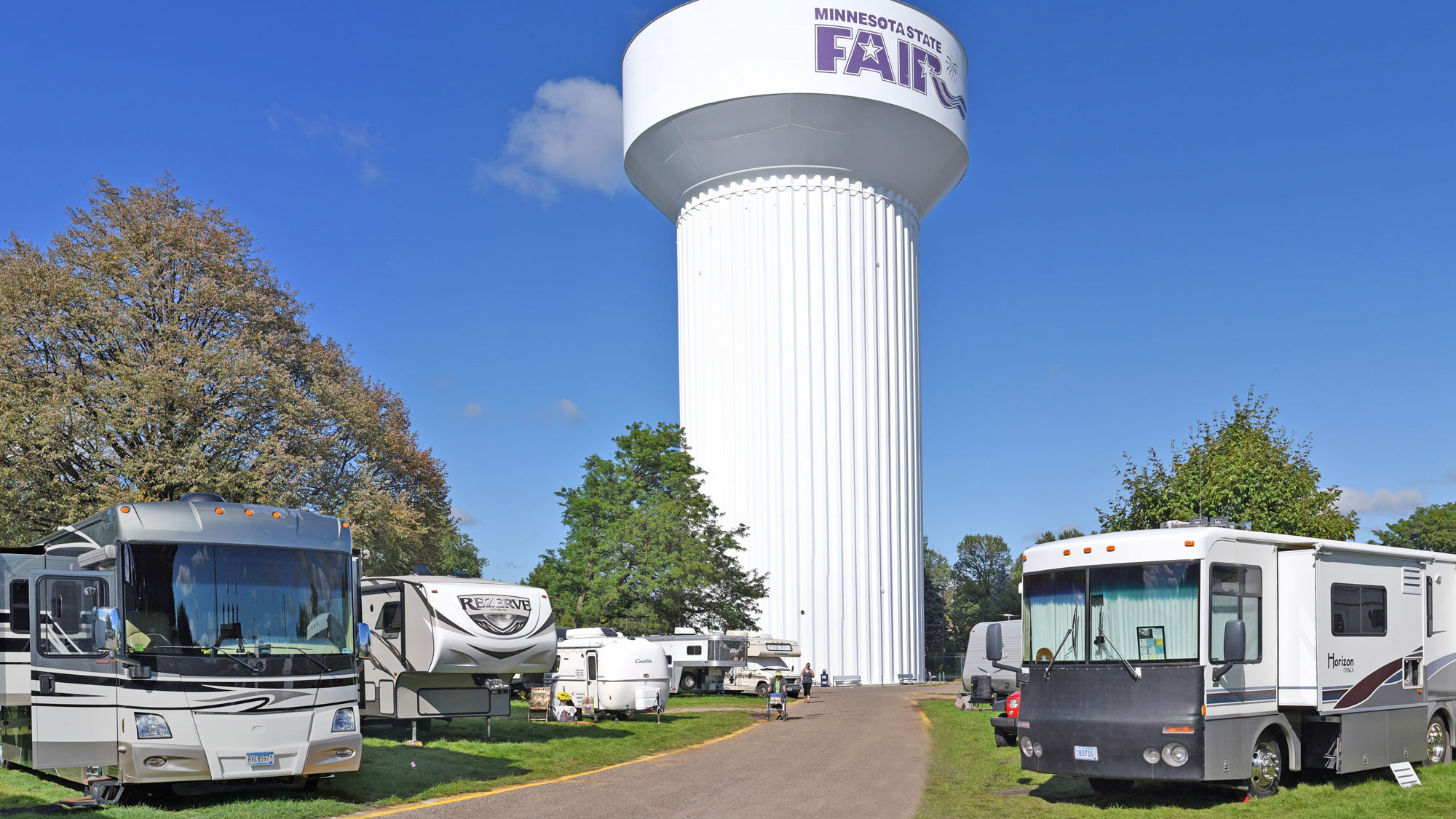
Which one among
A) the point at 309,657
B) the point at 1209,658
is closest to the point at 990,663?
the point at 1209,658

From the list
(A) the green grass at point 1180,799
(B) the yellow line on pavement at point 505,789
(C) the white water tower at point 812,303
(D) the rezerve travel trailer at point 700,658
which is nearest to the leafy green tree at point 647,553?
(D) the rezerve travel trailer at point 700,658

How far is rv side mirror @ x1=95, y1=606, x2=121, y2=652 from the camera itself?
40.2 ft

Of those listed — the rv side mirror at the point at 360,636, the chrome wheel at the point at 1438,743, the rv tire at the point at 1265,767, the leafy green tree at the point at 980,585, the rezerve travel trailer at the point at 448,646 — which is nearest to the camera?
the rv tire at the point at 1265,767

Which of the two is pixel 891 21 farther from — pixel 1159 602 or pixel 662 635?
pixel 1159 602

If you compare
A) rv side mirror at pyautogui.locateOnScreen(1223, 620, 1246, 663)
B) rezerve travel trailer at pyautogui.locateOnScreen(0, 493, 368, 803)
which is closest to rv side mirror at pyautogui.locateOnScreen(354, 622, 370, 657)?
rezerve travel trailer at pyautogui.locateOnScreen(0, 493, 368, 803)

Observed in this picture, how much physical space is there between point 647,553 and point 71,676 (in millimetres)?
30950

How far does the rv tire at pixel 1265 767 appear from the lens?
13.6m

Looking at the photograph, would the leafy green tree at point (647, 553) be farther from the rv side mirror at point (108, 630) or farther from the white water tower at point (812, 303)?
the rv side mirror at point (108, 630)

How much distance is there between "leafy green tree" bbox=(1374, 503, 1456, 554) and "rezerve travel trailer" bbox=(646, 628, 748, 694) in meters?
94.8

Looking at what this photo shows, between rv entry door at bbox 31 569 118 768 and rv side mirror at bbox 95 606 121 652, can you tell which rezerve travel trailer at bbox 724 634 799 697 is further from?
rv side mirror at bbox 95 606 121 652

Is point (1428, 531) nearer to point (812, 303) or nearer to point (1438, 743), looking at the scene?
point (812, 303)

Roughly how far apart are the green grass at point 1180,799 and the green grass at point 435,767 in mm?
6042

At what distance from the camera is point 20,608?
14523mm

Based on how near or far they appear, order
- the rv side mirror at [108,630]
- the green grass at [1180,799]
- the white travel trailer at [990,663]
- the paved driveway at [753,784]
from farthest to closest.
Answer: the white travel trailer at [990,663], the paved driveway at [753,784], the green grass at [1180,799], the rv side mirror at [108,630]
